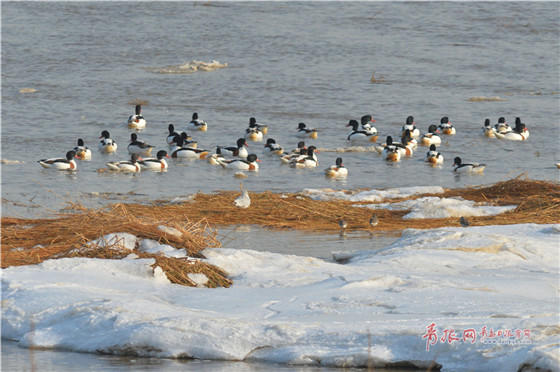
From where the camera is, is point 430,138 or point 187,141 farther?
point 430,138

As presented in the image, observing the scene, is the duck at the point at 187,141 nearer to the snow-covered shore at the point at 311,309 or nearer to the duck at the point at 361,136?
the duck at the point at 361,136

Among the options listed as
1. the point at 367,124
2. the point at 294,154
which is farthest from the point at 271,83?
the point at 294,154

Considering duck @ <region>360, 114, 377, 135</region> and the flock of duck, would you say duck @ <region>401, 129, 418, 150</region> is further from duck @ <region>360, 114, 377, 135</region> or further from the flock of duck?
duck @ <region>360, 114, 377, 135</region>

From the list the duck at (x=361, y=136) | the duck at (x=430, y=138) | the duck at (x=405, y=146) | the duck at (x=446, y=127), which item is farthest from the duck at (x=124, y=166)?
the duck at (x=446, y=127)

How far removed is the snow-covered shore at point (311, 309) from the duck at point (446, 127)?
53.1 feet

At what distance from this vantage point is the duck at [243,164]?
18.8 m

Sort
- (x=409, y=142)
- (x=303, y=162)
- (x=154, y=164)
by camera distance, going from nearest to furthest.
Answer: (x=154, y=164)
(x=303, y=162)
(x=409, y=142)

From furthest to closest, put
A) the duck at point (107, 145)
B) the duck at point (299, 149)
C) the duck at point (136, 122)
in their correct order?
the duck at point (136, 122) → the duck at point (107, 145) → the duck at point (299, 149)

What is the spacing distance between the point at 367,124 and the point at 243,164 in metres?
6.68

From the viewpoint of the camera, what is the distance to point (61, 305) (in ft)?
21.5

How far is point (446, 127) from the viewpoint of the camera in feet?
81.1

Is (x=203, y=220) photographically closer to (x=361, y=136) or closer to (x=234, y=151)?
(x=234, y=151)

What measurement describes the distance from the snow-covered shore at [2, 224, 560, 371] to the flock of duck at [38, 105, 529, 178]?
10.3 meters

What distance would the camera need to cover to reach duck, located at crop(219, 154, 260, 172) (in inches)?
742
